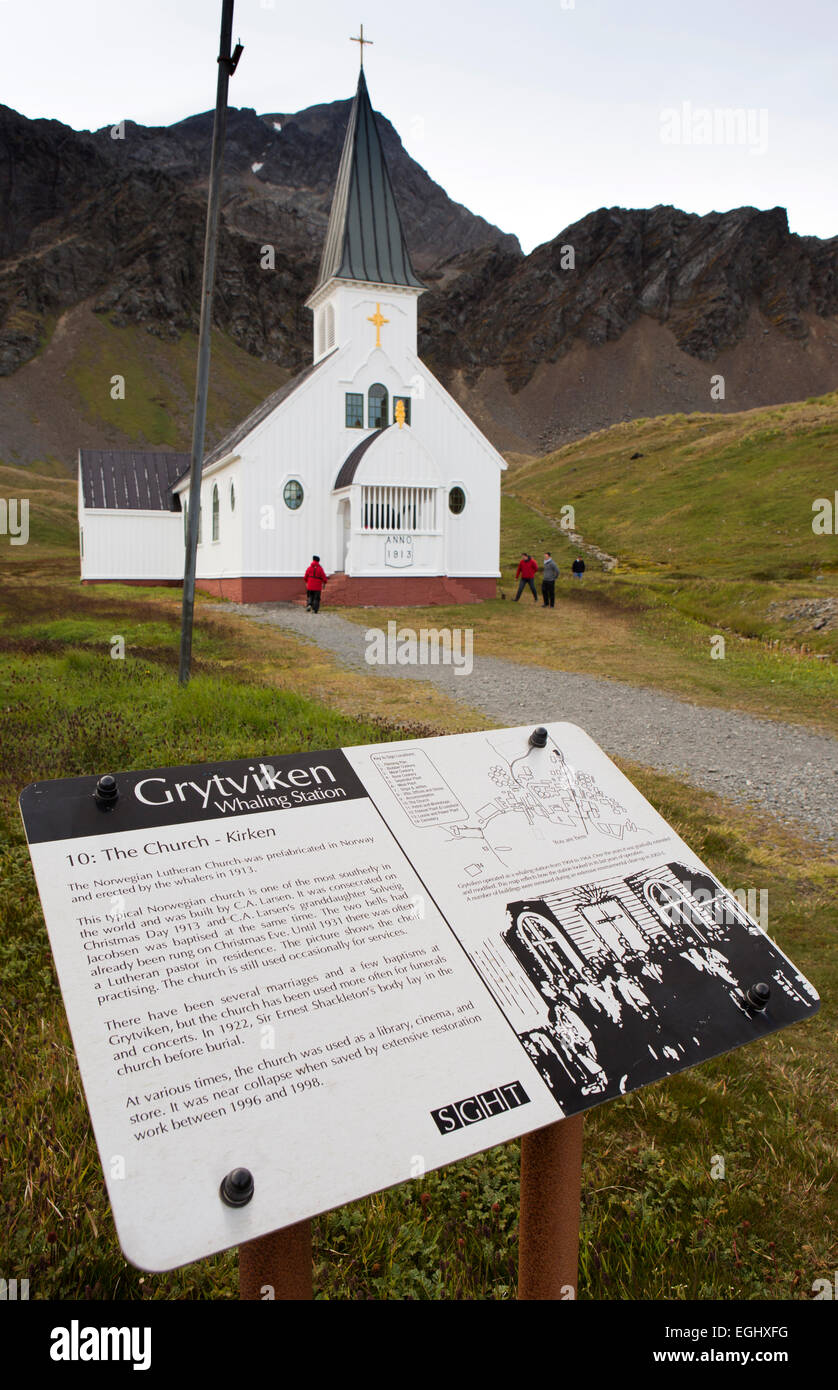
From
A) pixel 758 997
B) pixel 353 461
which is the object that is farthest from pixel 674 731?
pixel 353 461

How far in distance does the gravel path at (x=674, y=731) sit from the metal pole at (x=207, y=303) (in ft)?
13.5

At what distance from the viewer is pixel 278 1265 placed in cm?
233

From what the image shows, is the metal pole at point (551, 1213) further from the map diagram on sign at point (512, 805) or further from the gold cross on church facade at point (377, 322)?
the gold cross on church facade at point (377, 322)

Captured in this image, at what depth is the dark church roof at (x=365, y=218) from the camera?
92.1 ft

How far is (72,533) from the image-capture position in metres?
65.9

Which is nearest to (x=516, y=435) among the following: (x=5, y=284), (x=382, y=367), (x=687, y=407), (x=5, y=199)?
(x=687, y=407)

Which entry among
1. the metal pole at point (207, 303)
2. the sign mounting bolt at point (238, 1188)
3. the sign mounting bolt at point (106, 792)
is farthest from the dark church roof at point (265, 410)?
the sign mounting bolt at point (238, 1188)

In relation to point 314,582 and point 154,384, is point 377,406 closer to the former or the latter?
point 314,582

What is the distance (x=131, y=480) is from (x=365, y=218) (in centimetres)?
1466

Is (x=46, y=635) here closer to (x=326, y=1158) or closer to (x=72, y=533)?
(x=326, y=1158)

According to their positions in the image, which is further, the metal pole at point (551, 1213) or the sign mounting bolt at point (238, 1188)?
the metal pole at point (551, 1213)

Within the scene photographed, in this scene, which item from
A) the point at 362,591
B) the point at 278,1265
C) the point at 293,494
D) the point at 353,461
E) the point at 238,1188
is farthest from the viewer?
the point at 293,494

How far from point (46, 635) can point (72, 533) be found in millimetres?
55021

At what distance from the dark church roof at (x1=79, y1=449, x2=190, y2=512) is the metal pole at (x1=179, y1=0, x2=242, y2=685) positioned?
82.2 ft
